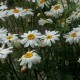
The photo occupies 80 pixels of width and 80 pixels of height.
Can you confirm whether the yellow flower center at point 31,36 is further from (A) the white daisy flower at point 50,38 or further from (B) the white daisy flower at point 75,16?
(B) the white daisy flower at point 75,16

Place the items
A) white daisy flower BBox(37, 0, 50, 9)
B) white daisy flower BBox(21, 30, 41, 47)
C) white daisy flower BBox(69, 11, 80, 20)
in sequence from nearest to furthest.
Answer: white daisy flower BBox(21, 30, 41, 47) < white daisy flower BBox(69, 11, 80, 20) < white daisy flower BBox(37, 0, 50, 9)

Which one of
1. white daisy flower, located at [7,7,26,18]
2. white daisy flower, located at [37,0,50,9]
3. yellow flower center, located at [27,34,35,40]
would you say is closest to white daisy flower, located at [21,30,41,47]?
yellow flower center, located at [27,34,35,40]

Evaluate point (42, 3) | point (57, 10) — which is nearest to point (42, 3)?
point (42, 3)

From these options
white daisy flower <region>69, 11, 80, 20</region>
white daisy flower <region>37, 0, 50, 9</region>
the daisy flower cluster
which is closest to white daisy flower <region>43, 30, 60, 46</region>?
the daisy flower cluster

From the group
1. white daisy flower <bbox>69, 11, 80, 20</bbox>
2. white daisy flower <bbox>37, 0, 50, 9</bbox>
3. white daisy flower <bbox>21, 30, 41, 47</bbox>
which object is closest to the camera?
white daisy flower <bbox>21, 30, 41, 47</bbox>

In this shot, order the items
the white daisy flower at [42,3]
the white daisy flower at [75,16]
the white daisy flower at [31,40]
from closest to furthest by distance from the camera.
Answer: the white daisy flower at [31,40] < the white daisy flower at [75,16] < the white daisy flower at [42,3]

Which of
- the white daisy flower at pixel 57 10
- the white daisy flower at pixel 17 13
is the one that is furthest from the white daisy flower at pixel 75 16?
the white daisy flower at pixel 17 13

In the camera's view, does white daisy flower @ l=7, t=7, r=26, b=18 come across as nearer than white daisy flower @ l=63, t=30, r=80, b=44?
No

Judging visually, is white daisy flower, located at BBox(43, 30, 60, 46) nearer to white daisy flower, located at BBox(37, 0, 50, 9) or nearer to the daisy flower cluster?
the daisy flower cluster

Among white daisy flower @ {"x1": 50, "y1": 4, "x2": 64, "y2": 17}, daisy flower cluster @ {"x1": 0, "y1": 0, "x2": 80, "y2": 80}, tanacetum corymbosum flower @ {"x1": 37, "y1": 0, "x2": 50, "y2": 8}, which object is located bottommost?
daisy flower cluster @ {"x1": 0, "y1": 0, "x2": 80, "y2": 80}

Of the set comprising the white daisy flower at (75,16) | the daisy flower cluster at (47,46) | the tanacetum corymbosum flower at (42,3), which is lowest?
the daisy flower cluster at (47,46)

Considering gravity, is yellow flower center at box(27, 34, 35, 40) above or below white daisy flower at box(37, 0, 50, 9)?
below

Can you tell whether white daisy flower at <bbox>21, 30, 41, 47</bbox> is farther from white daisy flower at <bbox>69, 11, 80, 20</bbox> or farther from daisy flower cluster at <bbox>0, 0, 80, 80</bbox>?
white daisy flower at <bbox>69, 11, 80, 20</bbox>
